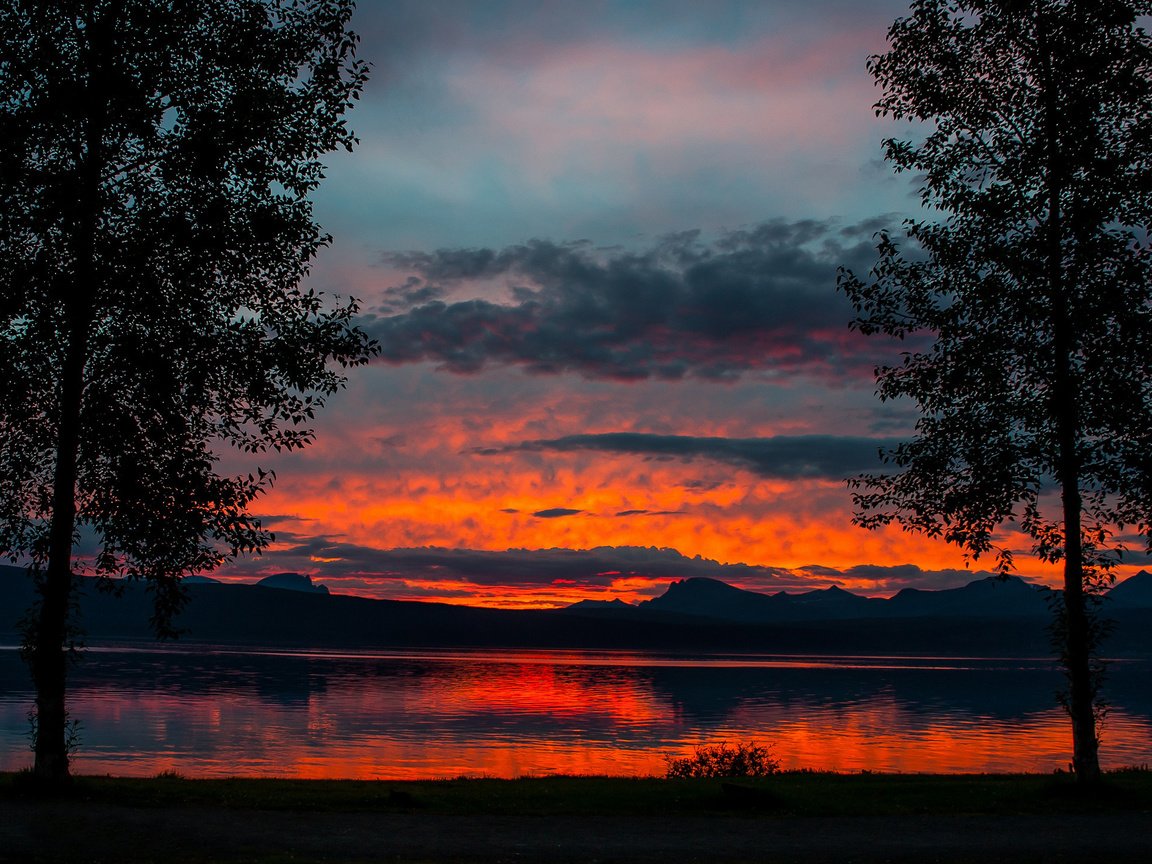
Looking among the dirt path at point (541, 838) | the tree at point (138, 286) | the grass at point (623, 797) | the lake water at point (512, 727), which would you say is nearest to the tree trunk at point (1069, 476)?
the grass at point (623, 797)

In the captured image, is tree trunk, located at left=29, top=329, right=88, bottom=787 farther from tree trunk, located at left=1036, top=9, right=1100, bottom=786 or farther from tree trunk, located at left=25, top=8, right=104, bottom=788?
tree trunk, located at left=1036, top=9, right=1100, bottom=786

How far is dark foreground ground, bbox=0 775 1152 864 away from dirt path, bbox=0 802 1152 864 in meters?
0.04

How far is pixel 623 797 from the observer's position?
2862 cm

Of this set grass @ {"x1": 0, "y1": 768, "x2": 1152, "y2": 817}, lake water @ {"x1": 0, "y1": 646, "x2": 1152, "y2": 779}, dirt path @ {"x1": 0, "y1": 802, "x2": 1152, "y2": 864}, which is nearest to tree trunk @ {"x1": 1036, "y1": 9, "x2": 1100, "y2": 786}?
grass @ {"x1": 0, "y1": 768, "x2": 1152, "y2": 817}

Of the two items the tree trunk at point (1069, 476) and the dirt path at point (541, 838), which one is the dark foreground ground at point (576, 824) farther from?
the tree trunk at point (1069, 476)

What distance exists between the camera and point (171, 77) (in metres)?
29.8

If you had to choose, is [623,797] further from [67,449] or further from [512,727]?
[512,727]

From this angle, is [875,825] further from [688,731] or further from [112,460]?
[688,731]

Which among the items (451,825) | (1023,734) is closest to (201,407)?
(451,825)

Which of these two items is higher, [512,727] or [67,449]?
[67,449]

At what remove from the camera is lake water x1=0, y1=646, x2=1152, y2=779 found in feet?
219

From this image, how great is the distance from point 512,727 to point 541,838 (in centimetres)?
7365

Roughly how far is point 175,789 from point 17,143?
652 inches

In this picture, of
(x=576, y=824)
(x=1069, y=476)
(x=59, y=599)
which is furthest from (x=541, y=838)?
(x=1069, y=476)
